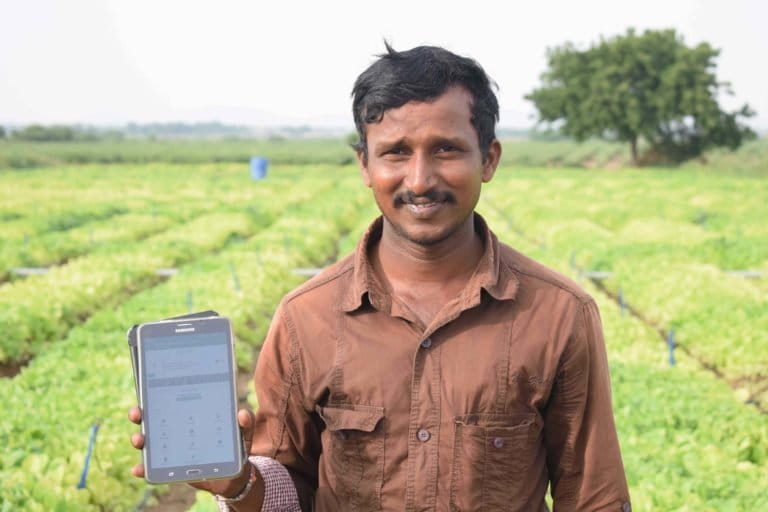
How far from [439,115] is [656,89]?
60568 mm

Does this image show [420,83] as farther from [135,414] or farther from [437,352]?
[135,414]

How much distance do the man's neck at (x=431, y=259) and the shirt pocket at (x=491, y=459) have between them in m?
0.42

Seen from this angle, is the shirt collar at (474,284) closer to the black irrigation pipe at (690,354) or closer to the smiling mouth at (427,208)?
the smiling mouth at (427,208)

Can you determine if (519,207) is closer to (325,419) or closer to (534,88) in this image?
(325,419)

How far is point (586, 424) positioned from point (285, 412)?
2.88ft

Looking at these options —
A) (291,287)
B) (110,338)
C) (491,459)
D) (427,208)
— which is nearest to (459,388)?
(491,459)

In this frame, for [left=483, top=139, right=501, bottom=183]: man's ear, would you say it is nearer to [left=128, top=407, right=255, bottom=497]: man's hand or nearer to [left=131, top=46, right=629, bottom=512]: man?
[left=131, top=46, right=629, bottom=512]: man

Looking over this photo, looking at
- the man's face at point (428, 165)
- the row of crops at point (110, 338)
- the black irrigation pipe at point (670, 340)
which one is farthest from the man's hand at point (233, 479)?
the black irrigation pipe at point (670, 340)

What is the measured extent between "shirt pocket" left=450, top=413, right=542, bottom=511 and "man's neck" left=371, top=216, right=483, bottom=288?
42 cm

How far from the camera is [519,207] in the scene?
2800 centimetres

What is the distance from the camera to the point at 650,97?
5825 cm

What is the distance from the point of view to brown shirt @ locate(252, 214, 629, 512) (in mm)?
2404

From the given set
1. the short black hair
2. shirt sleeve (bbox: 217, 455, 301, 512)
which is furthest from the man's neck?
shirt sleeve (bbox: 217, 455, 301, 512)

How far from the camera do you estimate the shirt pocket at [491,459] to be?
2404 mm
